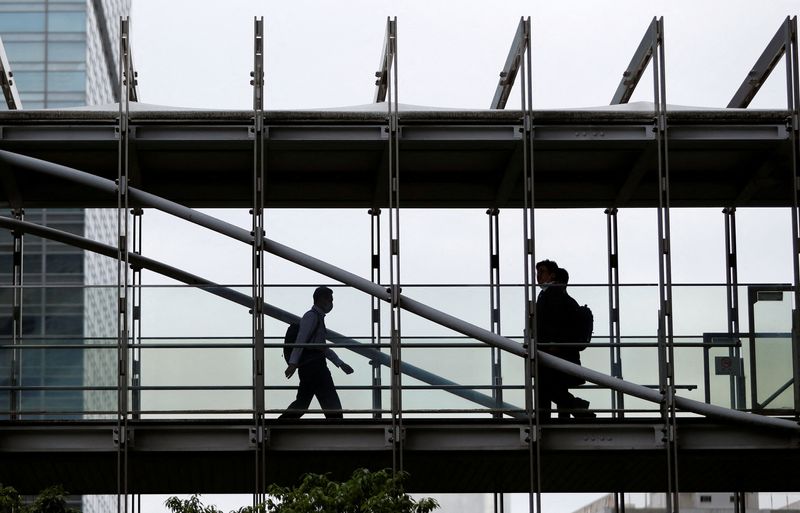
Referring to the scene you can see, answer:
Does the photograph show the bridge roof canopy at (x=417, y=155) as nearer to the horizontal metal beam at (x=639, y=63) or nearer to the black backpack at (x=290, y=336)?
the horizontal metal beam at (x=639, y=63)

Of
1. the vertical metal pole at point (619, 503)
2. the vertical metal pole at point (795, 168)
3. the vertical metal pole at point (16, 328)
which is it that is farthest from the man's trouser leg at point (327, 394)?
the vertical metal pole at point (619, 503)

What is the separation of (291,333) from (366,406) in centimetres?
109

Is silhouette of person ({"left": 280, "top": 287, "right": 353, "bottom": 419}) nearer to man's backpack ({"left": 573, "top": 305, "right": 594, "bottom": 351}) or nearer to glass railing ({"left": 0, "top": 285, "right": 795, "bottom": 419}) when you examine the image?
glass railing ({"left": 0, "top": 285, "right": 795, "bottom": 419})

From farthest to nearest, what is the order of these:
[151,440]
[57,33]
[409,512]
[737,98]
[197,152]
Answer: [57,33], [737,98], [197,152], [151,440], [409,512]

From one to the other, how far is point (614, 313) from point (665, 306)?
2053mm

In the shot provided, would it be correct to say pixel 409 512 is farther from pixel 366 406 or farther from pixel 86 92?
pixel 86 92

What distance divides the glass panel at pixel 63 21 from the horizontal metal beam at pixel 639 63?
7568 cm

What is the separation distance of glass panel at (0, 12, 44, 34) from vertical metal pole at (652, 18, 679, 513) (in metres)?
76.7

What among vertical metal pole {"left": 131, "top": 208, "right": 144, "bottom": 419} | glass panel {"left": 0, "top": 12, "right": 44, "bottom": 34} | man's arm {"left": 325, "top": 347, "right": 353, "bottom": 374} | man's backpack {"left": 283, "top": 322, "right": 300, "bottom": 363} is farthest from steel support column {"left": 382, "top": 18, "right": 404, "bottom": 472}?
glass panel {"left": 0, "top": 12, "right": 44, "bottom": 34}

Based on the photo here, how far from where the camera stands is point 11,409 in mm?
17078

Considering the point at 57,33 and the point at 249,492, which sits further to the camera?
the point at 57,33

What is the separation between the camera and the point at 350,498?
13539 millimetres

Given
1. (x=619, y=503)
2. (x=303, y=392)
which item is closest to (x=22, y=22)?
(x=619, y=503)

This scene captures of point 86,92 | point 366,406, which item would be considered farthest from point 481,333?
point 86,92
